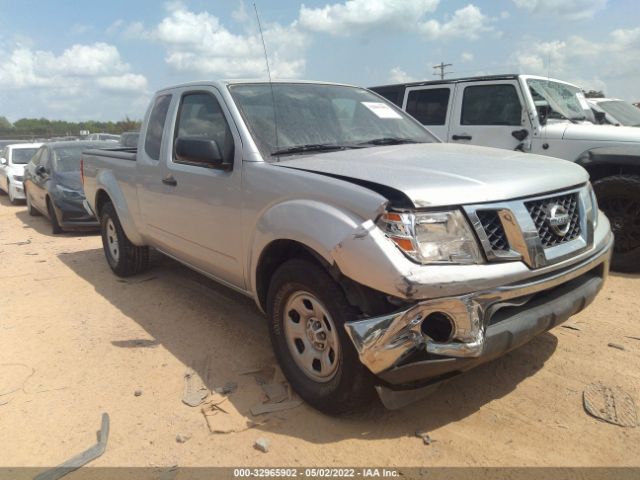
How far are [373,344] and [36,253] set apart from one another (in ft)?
21.7

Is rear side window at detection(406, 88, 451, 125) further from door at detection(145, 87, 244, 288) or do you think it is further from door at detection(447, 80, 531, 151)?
door at detection(145, 87, 244, 288)

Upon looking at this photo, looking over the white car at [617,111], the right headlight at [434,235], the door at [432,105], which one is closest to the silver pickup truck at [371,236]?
the right headlight at [434,235]

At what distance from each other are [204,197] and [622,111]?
7781 mm

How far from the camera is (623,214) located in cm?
518

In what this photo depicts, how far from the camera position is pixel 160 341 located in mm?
3949

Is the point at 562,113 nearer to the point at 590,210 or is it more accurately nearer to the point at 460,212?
the point at 590,210

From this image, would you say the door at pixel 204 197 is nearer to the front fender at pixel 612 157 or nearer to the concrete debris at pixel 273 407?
the concrete debris at pixel 273 407

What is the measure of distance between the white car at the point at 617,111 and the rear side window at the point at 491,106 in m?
1.95

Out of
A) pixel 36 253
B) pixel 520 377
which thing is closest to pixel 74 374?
pixel 520 377

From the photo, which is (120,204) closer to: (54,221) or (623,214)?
(54,221)

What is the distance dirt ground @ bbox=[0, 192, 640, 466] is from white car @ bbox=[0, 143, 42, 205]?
357 inches

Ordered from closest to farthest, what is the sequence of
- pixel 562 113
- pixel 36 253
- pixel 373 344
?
pixel 373 344 < pixel 562 113 < pixel 36 253

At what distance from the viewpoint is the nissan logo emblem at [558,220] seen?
2592 mm

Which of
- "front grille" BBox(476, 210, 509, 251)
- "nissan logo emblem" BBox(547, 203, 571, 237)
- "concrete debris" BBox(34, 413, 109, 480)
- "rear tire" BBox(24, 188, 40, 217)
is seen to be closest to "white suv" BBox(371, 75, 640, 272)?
"nissan logo emblem" BBox(547, 203, 571, 237)
